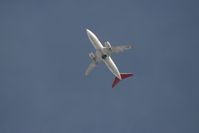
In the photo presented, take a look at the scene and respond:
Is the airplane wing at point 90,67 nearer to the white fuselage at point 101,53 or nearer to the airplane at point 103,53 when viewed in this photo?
the airplane at point 103,53

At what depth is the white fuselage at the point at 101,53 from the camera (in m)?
150

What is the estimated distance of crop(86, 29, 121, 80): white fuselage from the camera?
15012 centimetres

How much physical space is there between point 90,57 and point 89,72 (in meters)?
6.72

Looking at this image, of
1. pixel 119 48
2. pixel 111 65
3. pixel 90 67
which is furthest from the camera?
pixel 90 67

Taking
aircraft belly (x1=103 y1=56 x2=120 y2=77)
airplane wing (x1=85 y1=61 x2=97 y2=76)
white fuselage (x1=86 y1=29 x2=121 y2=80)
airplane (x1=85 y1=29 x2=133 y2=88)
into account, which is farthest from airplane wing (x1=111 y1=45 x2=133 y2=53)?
airplane wing (x1=85 y1=61 x2=97 y2=76)

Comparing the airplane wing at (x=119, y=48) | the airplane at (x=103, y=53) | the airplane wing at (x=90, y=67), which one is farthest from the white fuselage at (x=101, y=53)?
the airplane wing at (x=90, y=67)

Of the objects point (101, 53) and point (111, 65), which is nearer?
point (101, 53)

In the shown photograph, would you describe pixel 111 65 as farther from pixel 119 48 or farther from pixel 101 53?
pixel 119 48

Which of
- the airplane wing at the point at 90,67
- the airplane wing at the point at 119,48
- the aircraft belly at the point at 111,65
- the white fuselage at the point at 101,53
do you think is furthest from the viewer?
the airplane wing at the point at 90,67

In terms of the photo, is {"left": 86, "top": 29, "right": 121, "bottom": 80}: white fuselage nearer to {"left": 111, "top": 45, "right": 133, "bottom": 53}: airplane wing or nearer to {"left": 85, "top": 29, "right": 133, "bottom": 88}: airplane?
{"left": 85, "top": 29, "right": 133, "bottom": 88}: airplane

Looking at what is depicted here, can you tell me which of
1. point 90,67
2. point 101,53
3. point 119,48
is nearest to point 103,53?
point 101,53

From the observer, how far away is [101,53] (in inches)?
5955

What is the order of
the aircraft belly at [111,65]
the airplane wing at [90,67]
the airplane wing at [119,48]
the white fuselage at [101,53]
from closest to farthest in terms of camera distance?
the airplane wing at [119,48], the white fuselage at [101,53], the aircraft belly at [111,65], the airplane wing at [90,67]

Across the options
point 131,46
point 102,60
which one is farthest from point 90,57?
point 131,46
